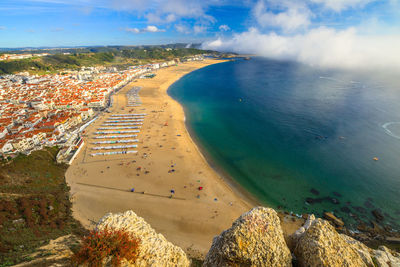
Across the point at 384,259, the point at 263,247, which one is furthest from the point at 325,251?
the point at 384,259

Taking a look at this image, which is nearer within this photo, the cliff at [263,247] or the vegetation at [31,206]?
the cliff at [263,247]

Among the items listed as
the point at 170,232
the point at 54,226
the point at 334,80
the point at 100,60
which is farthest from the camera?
the point at 100,60

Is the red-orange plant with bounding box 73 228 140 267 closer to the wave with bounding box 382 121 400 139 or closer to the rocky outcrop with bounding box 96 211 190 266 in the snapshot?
the rocky outcrop with bounding box 96 211 190 266

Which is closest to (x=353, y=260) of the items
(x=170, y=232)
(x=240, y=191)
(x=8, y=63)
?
(x=170, y=232)

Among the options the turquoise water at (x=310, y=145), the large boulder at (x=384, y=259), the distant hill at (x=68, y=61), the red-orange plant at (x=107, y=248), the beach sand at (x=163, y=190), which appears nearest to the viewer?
the red-orange plant at (x=107, y=248)

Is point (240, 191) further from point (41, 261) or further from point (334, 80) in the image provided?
point (334, 80)

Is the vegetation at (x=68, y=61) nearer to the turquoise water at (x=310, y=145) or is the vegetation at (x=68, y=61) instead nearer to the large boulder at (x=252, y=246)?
the turquoise water at (x=310, y=145)

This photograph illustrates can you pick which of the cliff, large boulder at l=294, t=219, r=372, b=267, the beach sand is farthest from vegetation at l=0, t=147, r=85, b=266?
large boulder at l=294, t=219, r=372, b=267

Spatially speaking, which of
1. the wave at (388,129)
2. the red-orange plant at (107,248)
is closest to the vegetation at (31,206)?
the red-orange plant at (107,248)
